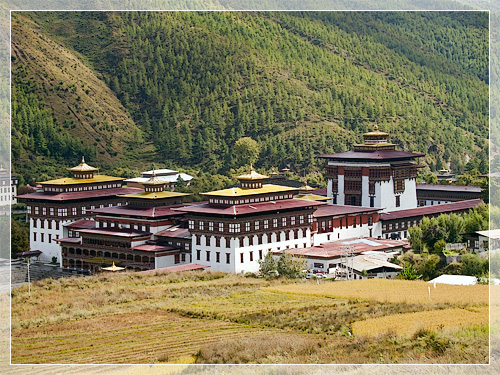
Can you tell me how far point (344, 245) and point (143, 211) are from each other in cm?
1110

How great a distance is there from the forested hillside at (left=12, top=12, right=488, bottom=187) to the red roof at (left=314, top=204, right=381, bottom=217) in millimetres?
33203

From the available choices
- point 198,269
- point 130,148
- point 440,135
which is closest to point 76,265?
point 198,269

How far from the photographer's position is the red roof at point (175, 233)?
48147 mm

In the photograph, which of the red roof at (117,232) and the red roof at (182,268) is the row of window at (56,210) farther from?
the red roof at (182,268)

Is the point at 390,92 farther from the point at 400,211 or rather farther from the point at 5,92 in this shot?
the point at 5,92

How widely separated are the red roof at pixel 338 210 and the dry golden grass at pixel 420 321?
25.4 m

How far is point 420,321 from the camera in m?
25.8

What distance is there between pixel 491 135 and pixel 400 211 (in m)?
43.9

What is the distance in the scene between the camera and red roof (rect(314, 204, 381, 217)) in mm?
53812

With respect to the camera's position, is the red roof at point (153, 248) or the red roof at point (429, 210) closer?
the red roof at point (153, 248)

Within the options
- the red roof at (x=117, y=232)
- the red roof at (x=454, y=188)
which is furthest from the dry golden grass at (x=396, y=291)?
the red roof at (x=454, y=188)

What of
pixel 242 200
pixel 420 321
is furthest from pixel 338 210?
pixel 420 321

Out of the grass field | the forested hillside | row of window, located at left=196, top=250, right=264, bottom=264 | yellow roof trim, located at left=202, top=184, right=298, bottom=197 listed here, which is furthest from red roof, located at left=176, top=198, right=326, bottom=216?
the forested hillside

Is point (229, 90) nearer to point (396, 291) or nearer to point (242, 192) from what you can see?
point (242, 192)
